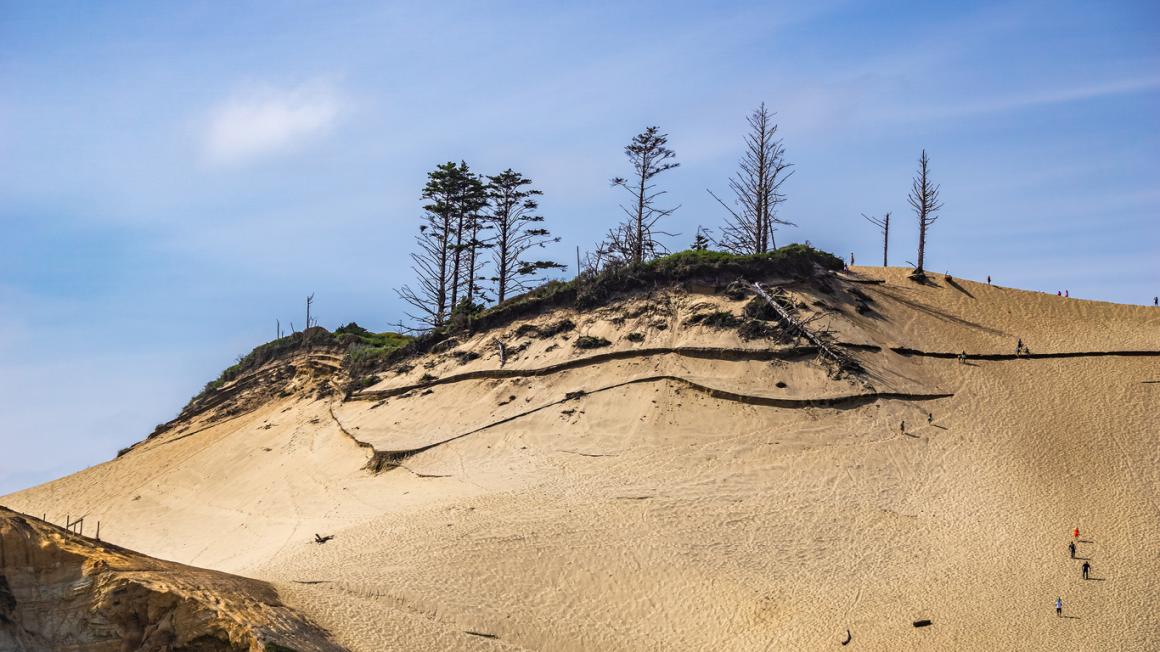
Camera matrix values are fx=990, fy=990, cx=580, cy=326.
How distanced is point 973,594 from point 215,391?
3727cm

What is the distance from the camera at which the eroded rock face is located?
52.6ft

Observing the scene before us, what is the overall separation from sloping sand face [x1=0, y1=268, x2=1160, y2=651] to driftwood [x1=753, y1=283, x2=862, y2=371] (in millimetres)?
799

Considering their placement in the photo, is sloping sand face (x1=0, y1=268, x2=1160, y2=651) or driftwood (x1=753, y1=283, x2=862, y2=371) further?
driftwood (x1=753, y1=283, x2=862, y2=371)

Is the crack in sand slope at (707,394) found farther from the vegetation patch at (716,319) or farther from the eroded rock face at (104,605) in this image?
the eroded rock face at (104,605)

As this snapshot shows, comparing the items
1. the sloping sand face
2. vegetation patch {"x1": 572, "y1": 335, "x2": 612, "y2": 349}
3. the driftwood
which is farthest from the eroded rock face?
the driftwood

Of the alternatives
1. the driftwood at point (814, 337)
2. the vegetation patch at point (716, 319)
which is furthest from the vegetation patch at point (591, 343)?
the driftwood at point (814, 337)

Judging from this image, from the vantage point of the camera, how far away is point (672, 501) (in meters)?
29.1

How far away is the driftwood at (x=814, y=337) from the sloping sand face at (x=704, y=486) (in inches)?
31.5

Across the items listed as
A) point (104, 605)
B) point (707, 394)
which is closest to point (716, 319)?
point (707, 394)

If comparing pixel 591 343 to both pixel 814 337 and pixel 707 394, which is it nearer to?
pixel 707 394

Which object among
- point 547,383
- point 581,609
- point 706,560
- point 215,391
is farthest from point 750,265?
point 215,391

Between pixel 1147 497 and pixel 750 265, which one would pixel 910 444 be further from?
pixel 750 265

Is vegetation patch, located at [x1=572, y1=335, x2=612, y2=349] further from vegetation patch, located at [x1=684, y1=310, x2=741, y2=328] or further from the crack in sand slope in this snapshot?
vegetation patch, located at [x1=684, y1=310, x2=741, y2=328]

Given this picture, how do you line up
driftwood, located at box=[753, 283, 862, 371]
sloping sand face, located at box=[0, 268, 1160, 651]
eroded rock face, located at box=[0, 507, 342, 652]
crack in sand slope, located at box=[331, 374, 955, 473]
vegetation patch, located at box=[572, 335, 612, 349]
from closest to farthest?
eroded rock face, located at box=[0, 507, 342, 652], sloping sand face, located at box=[0, 268, 1160, 651], crack in sand slope, located at box=[331, 374, 955, 473], driftwood, located at box=[753, 283, 862, 371], vegetation patch, located at box=[572, 335, 612, 349]
